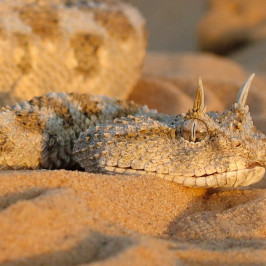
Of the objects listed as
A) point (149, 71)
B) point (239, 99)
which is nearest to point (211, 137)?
point (239, 99)

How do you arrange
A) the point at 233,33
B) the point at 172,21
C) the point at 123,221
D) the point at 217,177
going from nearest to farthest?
the point at 123,221 → the point at 217,177 → the point at 233,33 → the point at 172,21

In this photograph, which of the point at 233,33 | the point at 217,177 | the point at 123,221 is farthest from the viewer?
the point at 233,33

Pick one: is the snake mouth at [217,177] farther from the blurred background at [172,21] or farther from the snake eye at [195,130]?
the blurred background at [172,21]

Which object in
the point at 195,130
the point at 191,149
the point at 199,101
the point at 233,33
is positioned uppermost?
the point at 233,33

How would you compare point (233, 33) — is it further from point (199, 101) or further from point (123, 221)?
point (123, 221)

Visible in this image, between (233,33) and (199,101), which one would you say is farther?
(233,33)

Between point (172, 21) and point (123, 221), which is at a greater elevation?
point (172, 21)

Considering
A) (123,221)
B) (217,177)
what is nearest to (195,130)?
(217,177)

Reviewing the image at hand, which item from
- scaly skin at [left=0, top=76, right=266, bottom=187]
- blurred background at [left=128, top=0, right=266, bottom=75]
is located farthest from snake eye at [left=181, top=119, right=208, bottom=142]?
blurred background at [left=128, top=0, right=266, bottom=75]
